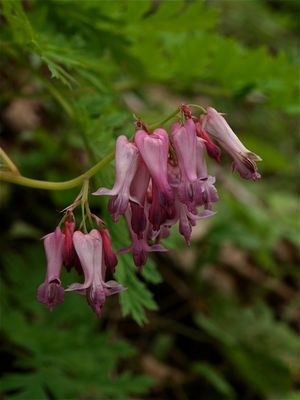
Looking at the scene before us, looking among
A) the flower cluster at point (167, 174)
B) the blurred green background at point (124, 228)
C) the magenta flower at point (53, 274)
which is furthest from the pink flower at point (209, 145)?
the magenta flower at point (53, 274)

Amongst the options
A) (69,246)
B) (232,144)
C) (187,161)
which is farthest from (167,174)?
(69,246)

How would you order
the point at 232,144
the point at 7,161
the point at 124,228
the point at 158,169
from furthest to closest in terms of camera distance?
the point at 124,228, the point at 7,161, the point at 232,144, the point at 158,169

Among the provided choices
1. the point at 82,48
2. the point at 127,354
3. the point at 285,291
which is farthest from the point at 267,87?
the point at 285,291

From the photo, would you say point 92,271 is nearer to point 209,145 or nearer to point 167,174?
point 167,174

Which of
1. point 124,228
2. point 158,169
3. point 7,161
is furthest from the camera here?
point 124,228

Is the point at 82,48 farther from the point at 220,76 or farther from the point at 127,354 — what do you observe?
the point at 127,354

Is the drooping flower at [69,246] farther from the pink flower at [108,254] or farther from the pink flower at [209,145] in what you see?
the pink flower at [209,145]

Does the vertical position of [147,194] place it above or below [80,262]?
above

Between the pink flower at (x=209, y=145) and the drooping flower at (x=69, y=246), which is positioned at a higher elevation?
Answer: the pink flower at (x=209, y=145)
